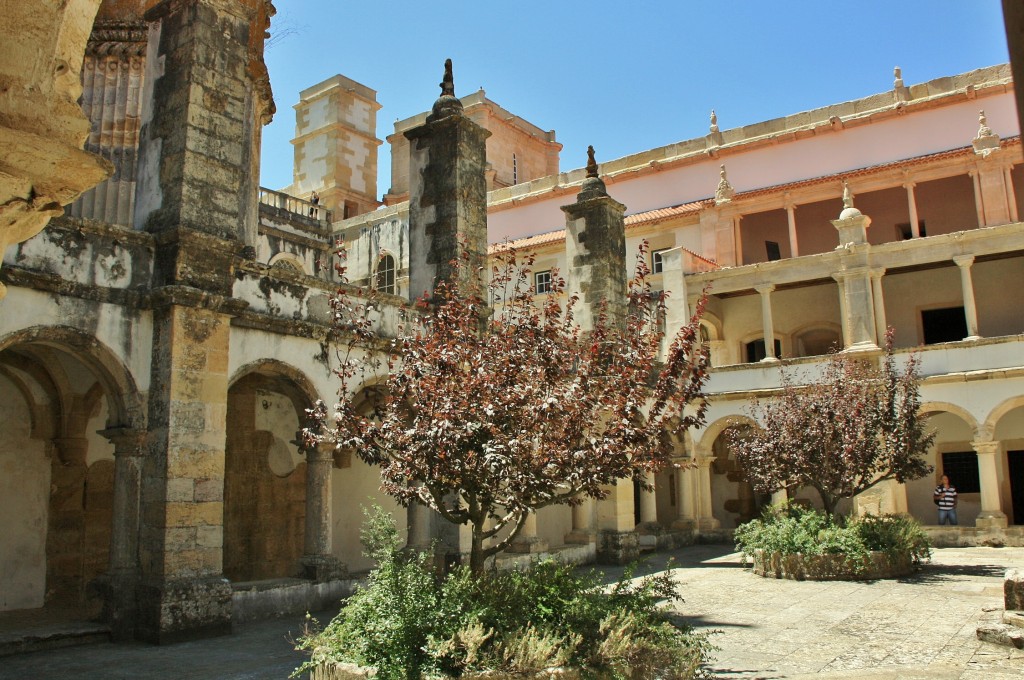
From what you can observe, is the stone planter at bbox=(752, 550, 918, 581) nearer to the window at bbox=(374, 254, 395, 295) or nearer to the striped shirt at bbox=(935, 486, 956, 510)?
the striped shirt at bbox=(935, 486, 956, 510)

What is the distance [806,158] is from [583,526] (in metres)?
15.7

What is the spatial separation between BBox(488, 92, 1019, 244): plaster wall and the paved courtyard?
15980 millimetres

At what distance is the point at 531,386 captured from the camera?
265 inches

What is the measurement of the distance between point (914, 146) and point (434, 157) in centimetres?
1703

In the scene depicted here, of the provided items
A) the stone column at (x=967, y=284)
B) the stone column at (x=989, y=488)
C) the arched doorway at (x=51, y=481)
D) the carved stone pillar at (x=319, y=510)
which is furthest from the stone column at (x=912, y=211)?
the arched doorway at (x=51, y=481)

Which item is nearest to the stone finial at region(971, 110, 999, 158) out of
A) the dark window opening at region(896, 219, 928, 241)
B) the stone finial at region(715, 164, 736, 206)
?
the dark window opening at region(896, 219, 928, 241)

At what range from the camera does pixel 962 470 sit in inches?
881

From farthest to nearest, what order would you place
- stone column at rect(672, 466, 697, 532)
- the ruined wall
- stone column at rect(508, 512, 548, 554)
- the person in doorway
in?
stone column at rect(672, 466, 697, 532), the person in doorway, stone column at rect(508, 512, 548, 554), the ruined wall

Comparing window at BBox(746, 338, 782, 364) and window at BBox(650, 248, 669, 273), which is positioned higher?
window at BBox(650, 248, 669, 273)

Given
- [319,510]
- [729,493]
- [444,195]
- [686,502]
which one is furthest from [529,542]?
[729,493]

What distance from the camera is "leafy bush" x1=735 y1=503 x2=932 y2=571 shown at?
1280 cm

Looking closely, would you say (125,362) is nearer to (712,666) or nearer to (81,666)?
(81,666)

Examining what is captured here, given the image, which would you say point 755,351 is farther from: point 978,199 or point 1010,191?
point 1010,191

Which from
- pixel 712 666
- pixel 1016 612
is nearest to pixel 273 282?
pixel 712 666
